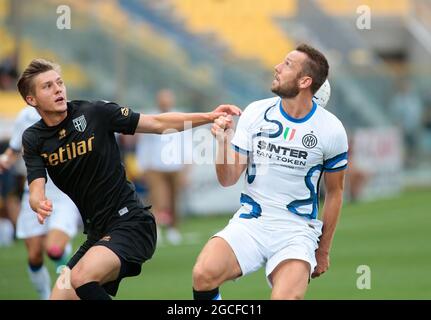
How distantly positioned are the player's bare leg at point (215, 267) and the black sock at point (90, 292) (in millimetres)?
716

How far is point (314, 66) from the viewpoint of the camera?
8.48 meters

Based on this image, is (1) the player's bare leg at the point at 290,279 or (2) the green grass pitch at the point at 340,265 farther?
(2) the green grass pitch at the point at 340,265

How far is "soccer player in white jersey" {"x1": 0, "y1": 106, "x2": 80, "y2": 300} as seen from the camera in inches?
452

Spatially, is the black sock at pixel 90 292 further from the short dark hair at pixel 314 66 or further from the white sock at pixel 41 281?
the white sock at pixel 41 281

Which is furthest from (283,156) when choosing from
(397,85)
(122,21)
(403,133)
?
(397,85)

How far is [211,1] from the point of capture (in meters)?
29.9

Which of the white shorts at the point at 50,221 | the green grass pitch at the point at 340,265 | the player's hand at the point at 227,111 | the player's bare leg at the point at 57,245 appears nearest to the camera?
the player's hand at the point at 227,111

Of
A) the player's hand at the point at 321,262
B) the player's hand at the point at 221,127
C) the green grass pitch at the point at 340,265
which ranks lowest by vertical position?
the green grass pitch at the point at 340,265

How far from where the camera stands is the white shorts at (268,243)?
8305 millimetres

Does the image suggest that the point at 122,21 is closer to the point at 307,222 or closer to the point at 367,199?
the point at 367,199

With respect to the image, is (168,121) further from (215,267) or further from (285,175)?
(215,267)

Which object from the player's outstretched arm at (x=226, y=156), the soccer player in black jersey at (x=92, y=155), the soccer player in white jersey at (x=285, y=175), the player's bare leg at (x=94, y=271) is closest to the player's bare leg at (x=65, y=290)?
the soccer player in black jersey at (x=92, y=155)

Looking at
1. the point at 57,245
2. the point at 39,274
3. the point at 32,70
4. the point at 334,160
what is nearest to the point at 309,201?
the point at 334,160

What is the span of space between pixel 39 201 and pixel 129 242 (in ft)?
2.53
